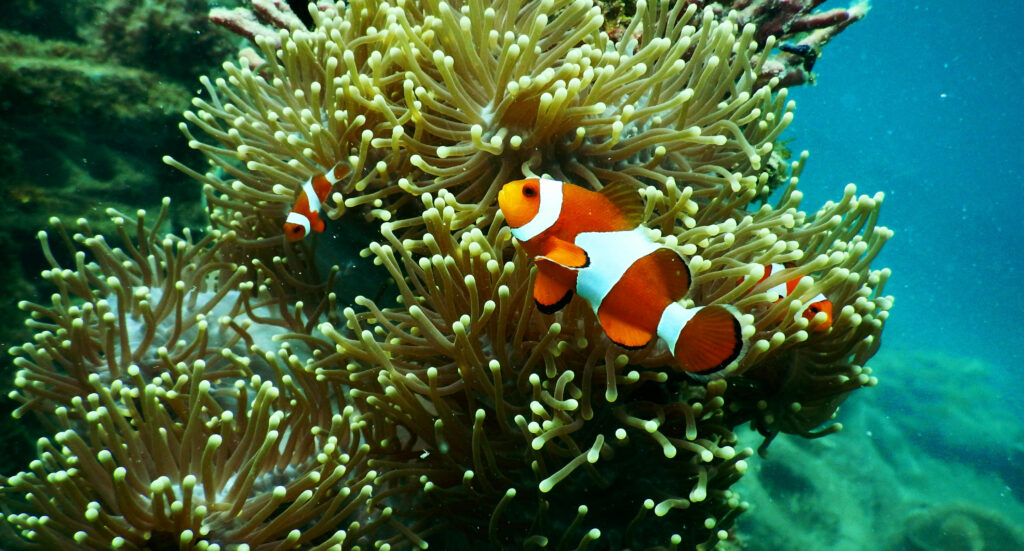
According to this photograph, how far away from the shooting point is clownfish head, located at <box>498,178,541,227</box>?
1.33m

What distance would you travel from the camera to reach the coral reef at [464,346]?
1.70m

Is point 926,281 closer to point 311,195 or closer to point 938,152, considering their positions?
point 938,152

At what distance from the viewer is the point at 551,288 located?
1344 millimetres

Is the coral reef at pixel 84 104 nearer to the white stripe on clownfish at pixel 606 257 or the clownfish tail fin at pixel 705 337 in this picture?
the white stripe on clownfish at pixel 606 257

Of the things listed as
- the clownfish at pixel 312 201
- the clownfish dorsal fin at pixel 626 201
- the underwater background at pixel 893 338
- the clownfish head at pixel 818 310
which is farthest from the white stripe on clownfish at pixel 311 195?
the underwater background at pixel 893 338

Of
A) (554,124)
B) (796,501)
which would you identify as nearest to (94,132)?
(554,124)

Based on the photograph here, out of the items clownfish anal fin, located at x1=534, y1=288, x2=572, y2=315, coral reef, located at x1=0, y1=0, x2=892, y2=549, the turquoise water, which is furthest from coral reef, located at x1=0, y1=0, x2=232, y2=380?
the turquoise water

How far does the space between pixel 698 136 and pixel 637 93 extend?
11.1 inches

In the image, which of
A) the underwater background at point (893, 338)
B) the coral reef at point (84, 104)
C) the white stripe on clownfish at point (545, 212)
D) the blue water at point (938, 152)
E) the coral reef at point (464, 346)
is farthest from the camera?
the blue water at point (938, 152)

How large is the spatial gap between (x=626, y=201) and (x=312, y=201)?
46.8 inches

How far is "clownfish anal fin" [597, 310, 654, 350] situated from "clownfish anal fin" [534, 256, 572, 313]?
0.11 meters

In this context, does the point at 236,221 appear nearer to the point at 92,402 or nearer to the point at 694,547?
the point at 92,402

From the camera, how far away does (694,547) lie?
6.86ft

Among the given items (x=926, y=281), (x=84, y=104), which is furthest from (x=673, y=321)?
(x=926, y=281)
